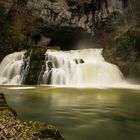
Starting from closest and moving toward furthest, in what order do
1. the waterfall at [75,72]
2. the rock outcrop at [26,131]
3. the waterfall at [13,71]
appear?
the rock outcrop at [26,131] < the waterfall at [75,72] < the waterfall at [13,71]

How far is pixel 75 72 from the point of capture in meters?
25.6

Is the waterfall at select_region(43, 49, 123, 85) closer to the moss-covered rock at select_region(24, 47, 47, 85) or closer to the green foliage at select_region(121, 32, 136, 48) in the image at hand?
the moss-covered rock at select_region(24, 47, 47, 85)

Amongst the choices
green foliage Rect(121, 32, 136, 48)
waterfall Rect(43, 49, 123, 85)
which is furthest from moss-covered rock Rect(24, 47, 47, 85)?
green foliage Rect(121, 32, 136, 48)

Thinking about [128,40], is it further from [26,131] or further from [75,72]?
[26,131]

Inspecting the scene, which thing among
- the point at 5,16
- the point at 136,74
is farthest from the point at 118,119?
the point at 5,16

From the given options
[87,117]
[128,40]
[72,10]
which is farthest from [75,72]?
[87,117]

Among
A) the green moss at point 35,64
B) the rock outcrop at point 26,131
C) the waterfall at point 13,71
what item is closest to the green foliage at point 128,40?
the green moss at point 35,64

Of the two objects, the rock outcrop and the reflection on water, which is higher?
the rock outcrop

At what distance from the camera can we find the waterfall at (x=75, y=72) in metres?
24.7

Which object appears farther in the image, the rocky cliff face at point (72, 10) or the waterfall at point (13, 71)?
the rocky cliff face at point (72, 10)

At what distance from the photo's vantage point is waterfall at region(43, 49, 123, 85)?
24719 millimetres

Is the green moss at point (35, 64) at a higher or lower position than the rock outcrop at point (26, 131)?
higher

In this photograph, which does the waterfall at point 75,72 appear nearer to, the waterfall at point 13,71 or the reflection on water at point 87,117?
the waterfall at point 13,71

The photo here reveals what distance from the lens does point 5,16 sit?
33.3 meters
